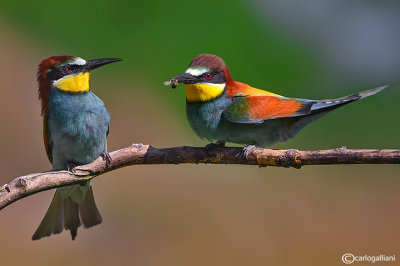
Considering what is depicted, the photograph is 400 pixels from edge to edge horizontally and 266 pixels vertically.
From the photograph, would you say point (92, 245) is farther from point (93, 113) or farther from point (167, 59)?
point (167, 59)

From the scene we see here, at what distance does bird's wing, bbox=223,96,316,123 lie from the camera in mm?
2391

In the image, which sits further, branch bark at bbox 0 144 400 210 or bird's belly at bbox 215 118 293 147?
bird's belly at bbox 215 118 293 147

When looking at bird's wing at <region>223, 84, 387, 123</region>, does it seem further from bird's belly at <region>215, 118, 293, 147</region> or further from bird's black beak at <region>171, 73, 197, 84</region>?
bird's black beak at <region>171, 73, 197, 84</region>

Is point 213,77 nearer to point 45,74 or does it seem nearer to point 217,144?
point 217,144

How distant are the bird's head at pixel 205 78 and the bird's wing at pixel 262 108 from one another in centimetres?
10

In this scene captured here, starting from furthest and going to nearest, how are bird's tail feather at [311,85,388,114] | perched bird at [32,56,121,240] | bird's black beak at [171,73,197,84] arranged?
perched bird at [32,56,121,240], bird's black beak at [171,73,197,84], bird's tail feather at [311,85,388,114]

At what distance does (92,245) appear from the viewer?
3885 mm

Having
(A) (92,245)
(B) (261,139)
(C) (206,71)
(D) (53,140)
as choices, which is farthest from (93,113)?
(A) (92,245)

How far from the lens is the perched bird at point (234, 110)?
2410 mm

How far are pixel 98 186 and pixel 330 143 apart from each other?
81.1 inches

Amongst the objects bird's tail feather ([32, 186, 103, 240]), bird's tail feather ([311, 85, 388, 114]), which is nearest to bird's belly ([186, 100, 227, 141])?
bird's tail feather ([311, 85, 388, 114])

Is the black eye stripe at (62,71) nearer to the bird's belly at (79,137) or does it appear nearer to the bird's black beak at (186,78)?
the bird's belly at (79,137)

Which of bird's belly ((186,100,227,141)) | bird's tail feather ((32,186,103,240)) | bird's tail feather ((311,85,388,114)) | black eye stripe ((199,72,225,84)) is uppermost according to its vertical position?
black eye stripe ((199,72,225,84))

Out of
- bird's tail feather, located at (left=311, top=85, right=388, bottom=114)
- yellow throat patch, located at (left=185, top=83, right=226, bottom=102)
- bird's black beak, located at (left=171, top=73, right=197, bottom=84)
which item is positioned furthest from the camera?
yellow throat patch, located at (left=185, top=83, right=226, bottom=102)
